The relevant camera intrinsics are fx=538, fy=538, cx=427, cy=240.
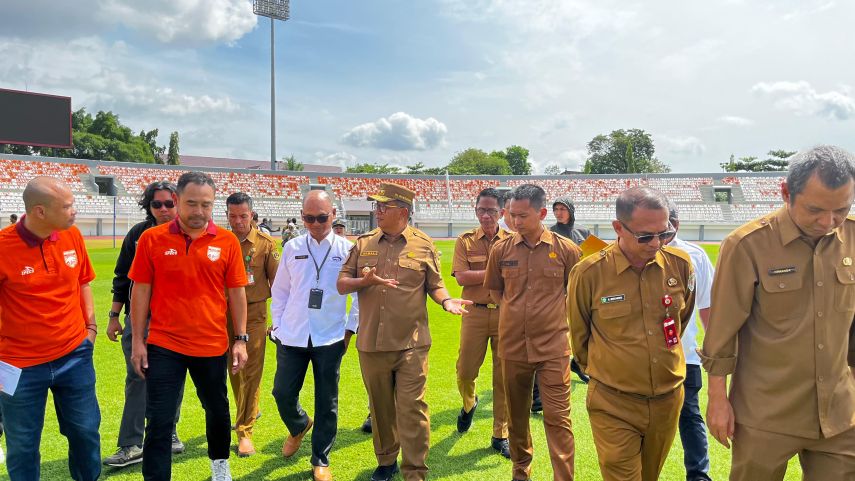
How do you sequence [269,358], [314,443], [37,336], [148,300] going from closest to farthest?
[37,336]
[148,300]
[314,443]
[269,358]

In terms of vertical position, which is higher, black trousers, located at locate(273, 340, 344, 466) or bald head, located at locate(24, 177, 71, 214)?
bald head, located at locate(24, 177, 71, 214)

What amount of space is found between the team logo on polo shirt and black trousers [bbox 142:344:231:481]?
72cm

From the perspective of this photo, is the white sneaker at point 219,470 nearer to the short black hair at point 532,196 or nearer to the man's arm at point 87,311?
the man's arm at point 87,311

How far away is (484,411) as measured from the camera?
5.57m

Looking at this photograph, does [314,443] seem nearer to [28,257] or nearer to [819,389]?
[28,257]

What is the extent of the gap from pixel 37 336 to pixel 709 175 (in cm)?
5550

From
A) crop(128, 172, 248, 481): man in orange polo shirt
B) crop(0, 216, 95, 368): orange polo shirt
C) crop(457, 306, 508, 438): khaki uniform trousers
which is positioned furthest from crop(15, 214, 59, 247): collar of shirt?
crop(457, 306, 508, 438): khaki uniform trousers

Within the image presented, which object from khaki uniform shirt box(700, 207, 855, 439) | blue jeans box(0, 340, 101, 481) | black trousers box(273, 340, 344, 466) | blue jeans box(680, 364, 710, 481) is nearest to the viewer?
khaki uniform shirt box(700, 207, 855, 439)

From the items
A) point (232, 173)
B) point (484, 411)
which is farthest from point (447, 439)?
point (232, 173)

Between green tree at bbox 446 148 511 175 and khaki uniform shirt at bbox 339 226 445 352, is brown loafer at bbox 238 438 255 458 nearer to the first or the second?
khaki uniform shirt at bbox 339 226 445 352

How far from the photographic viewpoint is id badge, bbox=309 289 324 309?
4121mm

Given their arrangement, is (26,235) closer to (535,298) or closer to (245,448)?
(245,448)

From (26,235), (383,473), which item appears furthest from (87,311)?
(383,473)

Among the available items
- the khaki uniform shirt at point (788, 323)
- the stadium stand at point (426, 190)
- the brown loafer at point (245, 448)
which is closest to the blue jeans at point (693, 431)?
the khaki uniform shirt at point (788, 323)
